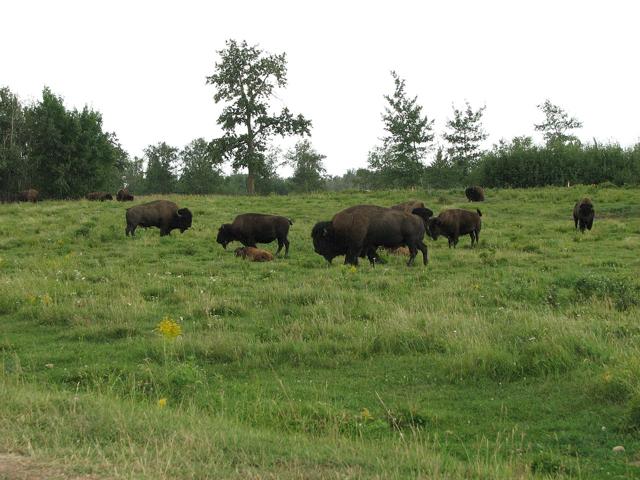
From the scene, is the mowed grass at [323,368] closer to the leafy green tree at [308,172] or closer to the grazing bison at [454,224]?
the grazing bison at [454,224]

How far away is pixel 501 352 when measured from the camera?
7.88 metres

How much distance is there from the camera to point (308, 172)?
8844 cm

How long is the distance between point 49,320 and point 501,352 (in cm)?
719

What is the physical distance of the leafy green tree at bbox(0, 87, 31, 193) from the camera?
182ft

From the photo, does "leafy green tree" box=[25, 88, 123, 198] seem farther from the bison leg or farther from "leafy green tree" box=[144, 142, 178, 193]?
the bison leg

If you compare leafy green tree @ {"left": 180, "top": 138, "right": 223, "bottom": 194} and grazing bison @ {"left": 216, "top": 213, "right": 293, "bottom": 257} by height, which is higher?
leafy green tree @ {"left": 180, "top": 138, "right": 223, "bottom": 194}

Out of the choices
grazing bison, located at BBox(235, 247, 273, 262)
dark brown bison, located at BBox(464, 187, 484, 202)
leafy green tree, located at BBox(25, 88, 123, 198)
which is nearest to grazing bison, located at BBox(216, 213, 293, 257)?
grazing bison, located at BBox(235, 247, 273, 262)

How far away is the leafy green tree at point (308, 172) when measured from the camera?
88.2 meters

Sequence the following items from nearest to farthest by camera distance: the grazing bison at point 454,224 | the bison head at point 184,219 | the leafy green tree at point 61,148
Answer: the grazing bison at point 454,224 < the bison head at point 184,219 < the leafy green tree at point 61,148

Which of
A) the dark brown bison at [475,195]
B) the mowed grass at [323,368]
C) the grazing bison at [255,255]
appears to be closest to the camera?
the mowed grass at [323,368]

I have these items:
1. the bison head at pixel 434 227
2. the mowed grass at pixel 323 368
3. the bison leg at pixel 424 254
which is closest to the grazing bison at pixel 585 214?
the bison head at pixel 434 227

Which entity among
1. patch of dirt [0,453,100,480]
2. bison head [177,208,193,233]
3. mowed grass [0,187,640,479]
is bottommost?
mowed grass [0,187,640,479]

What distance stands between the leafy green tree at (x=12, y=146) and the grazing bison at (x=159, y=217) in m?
37.2

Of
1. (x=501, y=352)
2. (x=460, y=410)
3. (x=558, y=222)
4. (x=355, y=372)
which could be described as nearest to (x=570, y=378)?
(x=501, y=352)
